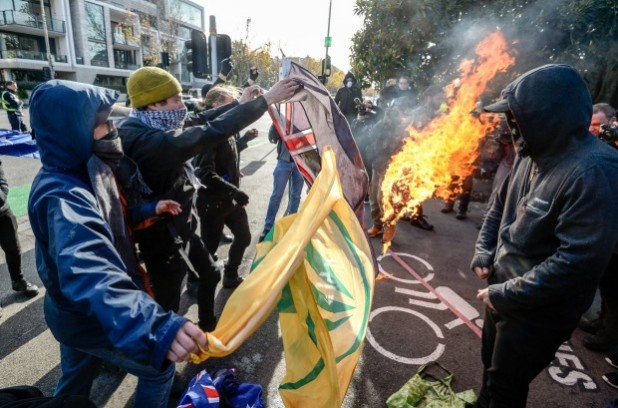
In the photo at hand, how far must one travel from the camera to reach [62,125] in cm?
→ 165

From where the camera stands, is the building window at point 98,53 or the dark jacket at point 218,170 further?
the building window at point 98,53

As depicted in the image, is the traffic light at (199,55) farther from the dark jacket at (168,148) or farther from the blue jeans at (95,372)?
the blue jeans at (95,372)

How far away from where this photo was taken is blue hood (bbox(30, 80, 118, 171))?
5.40 feet

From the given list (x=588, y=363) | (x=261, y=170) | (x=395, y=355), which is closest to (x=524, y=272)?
(x=395, y=355)

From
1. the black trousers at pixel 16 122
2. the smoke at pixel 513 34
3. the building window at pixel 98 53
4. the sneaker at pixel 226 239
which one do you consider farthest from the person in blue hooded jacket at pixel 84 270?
the building window at pixel 98 53

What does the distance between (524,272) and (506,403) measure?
0.83 metres

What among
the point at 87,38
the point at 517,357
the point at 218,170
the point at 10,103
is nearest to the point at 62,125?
the point at 218,170

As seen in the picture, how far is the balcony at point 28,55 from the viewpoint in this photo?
32688mm

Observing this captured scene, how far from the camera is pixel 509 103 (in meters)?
1.99

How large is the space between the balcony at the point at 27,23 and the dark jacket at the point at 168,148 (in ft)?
142

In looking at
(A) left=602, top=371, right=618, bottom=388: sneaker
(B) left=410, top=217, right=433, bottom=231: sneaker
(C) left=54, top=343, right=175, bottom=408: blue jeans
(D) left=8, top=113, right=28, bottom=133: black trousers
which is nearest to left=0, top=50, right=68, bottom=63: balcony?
(D) left=8, top=113, right=28, bottom=133: black trousers

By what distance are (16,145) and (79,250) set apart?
14.6 feet

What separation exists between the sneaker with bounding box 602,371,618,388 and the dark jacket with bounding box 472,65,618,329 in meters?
1.83

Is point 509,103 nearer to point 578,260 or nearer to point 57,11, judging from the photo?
point 578,260
